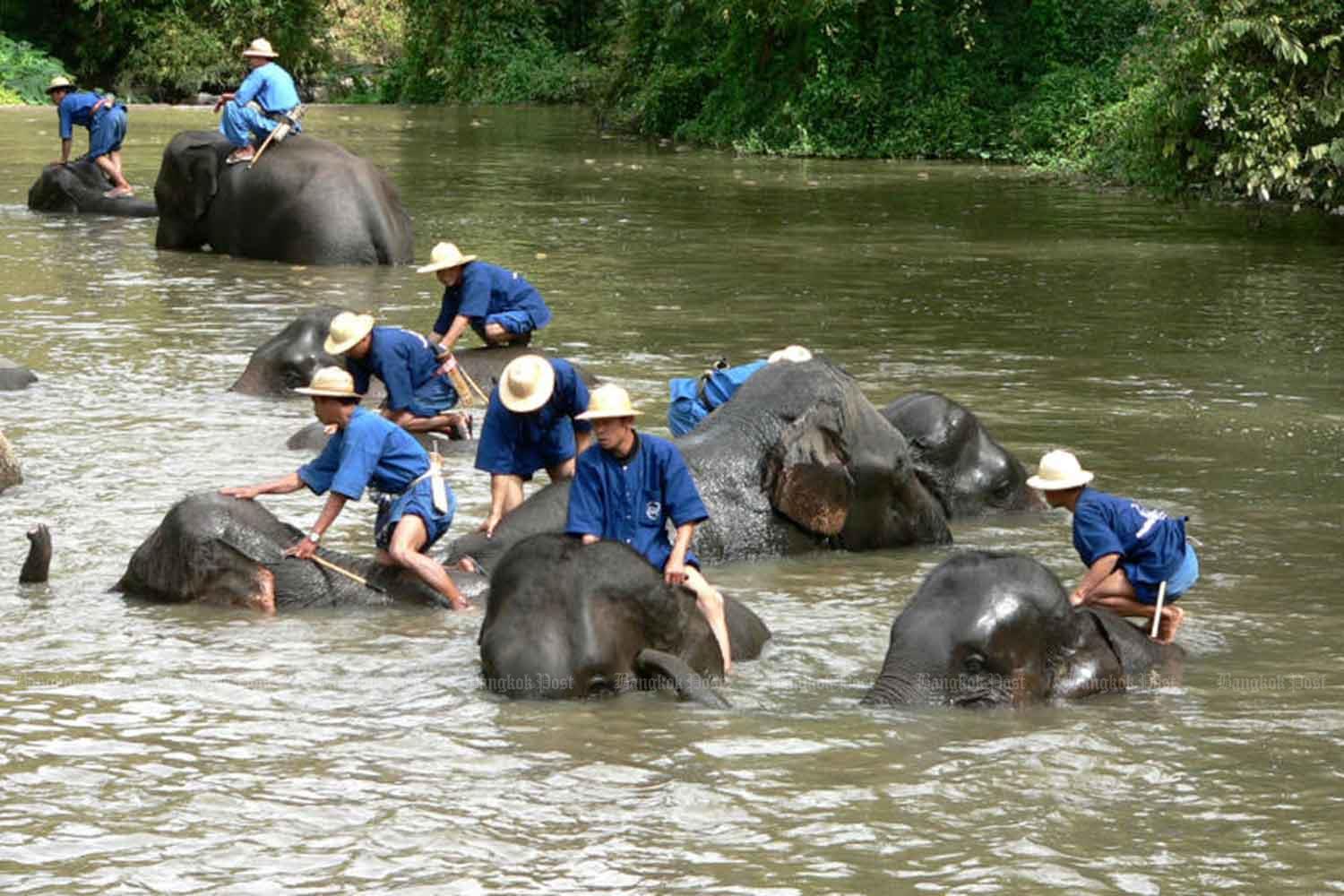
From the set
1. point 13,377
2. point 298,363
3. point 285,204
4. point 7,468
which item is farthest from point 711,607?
point 285,204

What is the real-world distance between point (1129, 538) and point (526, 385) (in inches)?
106

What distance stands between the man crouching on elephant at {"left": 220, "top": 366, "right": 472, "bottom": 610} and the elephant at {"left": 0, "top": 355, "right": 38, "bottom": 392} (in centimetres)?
489

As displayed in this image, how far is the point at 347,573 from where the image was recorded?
9.59 m

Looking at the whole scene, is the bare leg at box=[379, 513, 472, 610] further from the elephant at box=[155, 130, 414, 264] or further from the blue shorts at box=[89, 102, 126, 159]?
the blue shorts at box=[89, 102, 126, 159]

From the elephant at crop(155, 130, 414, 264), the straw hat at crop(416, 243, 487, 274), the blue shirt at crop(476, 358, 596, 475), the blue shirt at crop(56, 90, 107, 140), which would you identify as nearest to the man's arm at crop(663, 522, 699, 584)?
the blue shirt at crop(476, 358, 596, 475)

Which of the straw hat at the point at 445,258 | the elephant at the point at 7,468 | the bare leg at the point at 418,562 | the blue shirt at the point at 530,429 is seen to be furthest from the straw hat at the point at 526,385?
the straw hat at the point at 445,258

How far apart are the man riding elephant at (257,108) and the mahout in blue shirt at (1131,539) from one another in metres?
12.7

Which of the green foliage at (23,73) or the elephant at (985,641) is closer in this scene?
the elephant at (985,641)

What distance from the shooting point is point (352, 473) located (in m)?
9.51

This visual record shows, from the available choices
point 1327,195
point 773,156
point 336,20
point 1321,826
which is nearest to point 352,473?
point 1321,826

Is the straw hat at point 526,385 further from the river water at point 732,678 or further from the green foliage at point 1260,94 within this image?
the green foliage at point 1260,94

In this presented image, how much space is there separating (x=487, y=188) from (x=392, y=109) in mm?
23108

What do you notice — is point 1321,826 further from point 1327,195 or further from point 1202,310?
point 1327,195

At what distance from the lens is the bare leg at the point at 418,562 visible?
31.1 feet
